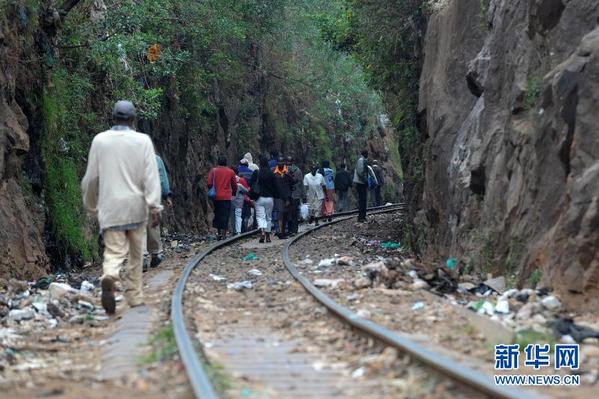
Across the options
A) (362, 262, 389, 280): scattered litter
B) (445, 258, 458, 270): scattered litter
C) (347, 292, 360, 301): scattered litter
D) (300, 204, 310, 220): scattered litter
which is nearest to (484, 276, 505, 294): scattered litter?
(362, 262, 389, 280): scattered litter

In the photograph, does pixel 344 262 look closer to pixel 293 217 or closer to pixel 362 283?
pixel 362 283

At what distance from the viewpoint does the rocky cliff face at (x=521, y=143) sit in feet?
32.2

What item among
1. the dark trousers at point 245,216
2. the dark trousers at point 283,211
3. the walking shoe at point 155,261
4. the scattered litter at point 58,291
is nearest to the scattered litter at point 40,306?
the scattered litter at point 58,291

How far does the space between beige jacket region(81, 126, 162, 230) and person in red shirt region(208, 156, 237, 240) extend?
1076cm

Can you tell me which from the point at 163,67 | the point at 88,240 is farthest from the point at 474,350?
the point at 163,67

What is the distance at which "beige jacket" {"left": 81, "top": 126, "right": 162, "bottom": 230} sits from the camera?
9859 mm

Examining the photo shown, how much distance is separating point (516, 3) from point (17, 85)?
26.8 ft

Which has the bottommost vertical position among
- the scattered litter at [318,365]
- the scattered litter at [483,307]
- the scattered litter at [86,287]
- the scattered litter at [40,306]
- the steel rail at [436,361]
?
the scattered litter at [86,287]

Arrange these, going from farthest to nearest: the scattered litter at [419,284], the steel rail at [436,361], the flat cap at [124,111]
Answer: the scattered litter at [419,284]
the flat cap at [124,111]
the steel rail at [436,361]

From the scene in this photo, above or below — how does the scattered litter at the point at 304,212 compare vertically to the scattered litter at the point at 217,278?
below

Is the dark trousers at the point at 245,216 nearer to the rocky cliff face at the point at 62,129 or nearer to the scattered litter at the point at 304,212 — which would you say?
the rocky cliff face at the point at 62,129

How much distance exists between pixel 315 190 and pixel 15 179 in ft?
45.4

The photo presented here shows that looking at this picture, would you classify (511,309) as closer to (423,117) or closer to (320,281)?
(320,281)

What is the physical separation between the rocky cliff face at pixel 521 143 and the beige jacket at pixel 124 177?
14.1 feet
